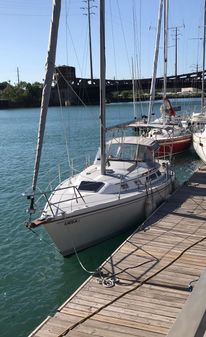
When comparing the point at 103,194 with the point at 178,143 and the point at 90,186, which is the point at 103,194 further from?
the point at 178,143

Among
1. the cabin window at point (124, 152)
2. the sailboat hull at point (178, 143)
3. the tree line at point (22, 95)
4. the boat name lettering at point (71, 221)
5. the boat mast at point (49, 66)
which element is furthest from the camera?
the tree line at point (22, 95)

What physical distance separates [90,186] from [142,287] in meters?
5.53

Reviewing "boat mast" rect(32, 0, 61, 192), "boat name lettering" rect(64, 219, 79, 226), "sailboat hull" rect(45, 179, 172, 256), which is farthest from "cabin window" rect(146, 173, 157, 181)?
"boat mast" rect(32, 0, 61, 192)

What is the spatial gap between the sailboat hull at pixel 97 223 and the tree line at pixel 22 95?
12783 cm

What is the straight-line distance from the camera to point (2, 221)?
1830 cm

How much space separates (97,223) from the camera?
13773 millimetres

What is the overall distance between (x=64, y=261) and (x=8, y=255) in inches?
91.7

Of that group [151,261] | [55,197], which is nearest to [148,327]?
[151,261]

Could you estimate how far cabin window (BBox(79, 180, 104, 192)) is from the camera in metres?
14.8

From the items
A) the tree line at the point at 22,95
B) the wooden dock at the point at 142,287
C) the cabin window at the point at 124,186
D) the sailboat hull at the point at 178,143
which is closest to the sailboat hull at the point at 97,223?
the cabin window at the point at 124,186

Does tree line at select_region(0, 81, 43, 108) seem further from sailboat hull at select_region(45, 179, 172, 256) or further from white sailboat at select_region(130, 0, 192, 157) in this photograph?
sailboat hull at select_region(45, 179, 172, 256)

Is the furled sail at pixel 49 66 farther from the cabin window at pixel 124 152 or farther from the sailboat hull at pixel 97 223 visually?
the cabin window at pixel 124 152

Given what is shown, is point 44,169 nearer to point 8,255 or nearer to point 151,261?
point 8,255

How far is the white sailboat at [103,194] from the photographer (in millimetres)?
12930
